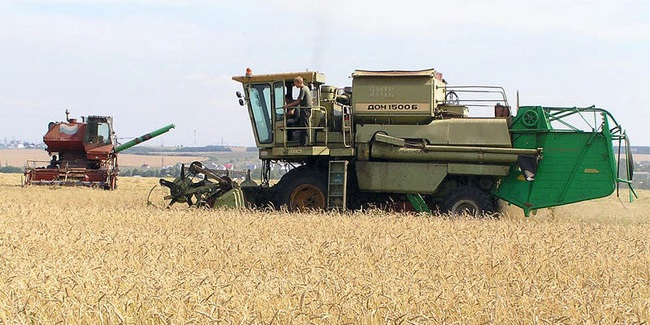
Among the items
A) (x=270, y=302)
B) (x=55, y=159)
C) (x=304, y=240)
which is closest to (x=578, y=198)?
(x=304, y=240)

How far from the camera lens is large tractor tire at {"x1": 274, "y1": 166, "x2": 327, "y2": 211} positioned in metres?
14.1

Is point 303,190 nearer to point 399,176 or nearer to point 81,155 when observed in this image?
point 399,176

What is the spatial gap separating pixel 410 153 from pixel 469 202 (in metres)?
1.22

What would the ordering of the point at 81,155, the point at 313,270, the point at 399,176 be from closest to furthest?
the point at 313,270, the point at 399,176, the point at 81,155

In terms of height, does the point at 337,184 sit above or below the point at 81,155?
below

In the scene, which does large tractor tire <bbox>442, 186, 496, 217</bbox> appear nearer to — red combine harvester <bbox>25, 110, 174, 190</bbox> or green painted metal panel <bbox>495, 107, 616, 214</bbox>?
green painted metal panel <bbox>495, 107, 616, 214</bbox>

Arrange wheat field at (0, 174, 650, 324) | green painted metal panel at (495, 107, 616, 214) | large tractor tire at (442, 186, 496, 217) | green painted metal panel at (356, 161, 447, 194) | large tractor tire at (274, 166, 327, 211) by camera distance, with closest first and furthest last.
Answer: wheat field at (0, 174, 650, 324)
green painted metal panel at (495, 107, 616, 214)
large tractor tire at (442, 186, 496, 217)
green painted metal panel at (356, 161, 447, 194)
large tractor tire at (274, 166, 327, 211)

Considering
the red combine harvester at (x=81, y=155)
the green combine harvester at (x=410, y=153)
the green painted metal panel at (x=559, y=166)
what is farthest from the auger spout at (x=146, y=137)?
the green painted metal panel at (x=559, y=166)

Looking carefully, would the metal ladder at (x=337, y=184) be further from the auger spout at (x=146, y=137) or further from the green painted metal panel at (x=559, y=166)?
the auger spout at (x=146, y=137)

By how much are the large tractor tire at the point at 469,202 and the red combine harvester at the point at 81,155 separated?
12710 mm

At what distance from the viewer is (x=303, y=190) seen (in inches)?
560

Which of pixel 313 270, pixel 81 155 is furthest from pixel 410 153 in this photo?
pixel 81 155

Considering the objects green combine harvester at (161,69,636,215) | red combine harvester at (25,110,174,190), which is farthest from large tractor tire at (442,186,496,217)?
red combine harvester at (25,110,174,190)

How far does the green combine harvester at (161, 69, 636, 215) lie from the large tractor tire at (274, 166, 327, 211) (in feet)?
0.06
